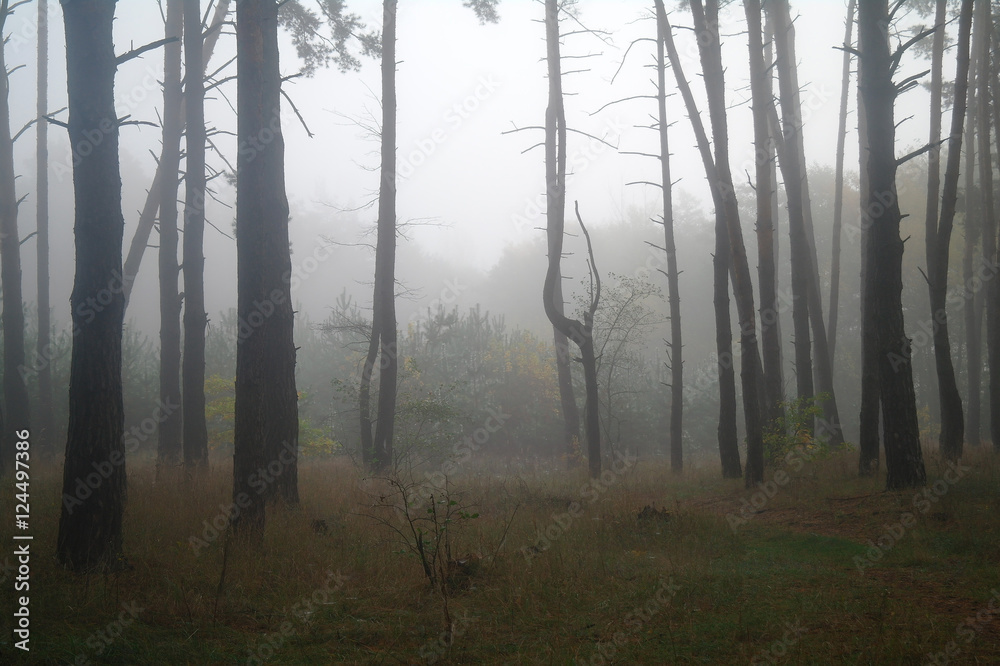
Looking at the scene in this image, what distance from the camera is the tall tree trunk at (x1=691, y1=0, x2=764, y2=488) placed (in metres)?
9.38

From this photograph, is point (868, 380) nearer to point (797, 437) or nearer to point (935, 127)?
point (797, 437)

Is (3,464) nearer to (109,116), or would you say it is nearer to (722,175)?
(109,116)

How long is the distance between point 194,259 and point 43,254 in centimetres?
891

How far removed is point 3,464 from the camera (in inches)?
435

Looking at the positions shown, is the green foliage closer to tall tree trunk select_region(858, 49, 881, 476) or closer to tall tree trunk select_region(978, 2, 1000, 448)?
tall tree trunk select_region(858, 49, 881, 476)

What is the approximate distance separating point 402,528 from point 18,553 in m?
3.30

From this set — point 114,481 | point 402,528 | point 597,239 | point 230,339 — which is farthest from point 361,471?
point 597,239

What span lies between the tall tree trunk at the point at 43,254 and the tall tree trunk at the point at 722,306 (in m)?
15.1

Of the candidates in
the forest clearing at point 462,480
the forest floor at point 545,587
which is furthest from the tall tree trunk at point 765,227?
the forest floor at point 545,587

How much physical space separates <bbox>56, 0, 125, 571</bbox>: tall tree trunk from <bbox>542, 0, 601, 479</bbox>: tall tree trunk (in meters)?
6.95

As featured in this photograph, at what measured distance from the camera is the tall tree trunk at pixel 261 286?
639cm

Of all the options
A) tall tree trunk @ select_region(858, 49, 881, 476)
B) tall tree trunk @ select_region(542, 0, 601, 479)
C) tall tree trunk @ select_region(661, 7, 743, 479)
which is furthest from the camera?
tall tree trunk @ select_region(542, 0, 601, 479)

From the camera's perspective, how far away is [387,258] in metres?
12.7

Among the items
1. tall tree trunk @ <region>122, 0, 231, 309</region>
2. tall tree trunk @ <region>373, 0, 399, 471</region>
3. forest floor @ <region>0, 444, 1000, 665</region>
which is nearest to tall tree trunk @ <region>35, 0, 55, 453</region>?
tall tree trunk @ <region>122, 0, 231, 309</region>
